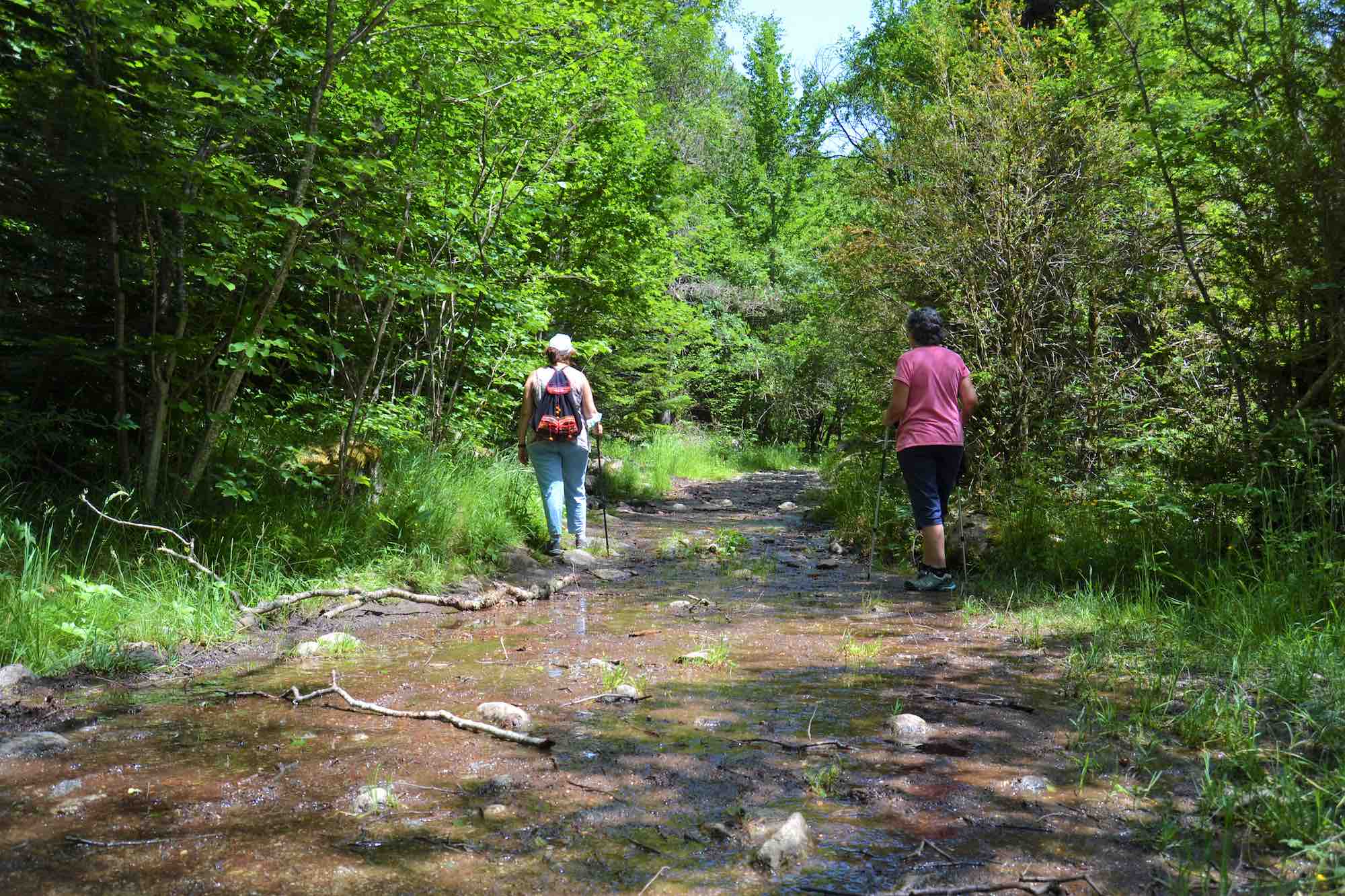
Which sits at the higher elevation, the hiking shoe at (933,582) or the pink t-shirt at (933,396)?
the pink t-shirt at (933,396)

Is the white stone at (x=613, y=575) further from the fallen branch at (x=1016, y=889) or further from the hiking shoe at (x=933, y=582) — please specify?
the fallen branch at (x=1016, y=889)

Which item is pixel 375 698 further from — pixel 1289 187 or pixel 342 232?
pixel 1289 187

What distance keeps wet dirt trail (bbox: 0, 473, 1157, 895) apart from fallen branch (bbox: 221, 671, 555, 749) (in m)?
0.04

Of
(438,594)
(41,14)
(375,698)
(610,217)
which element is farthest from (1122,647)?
(610,217)

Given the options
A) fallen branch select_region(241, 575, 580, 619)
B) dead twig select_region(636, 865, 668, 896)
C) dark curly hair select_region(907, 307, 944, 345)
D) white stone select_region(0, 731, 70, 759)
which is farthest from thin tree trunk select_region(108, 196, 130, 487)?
dark curly hair select_region(907, 307, 944, 345)

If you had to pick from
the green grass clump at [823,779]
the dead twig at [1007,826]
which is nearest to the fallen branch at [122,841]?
the green grass clump at [823,779]

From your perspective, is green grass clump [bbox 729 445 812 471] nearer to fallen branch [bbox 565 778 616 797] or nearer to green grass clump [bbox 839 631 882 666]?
green grass clump [bbox 839 631 882 666]

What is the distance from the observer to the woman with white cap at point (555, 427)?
8164 millimetres

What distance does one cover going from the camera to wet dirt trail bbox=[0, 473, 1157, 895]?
2236 mm

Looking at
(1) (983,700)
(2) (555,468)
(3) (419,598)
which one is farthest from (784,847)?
(2) (555,468)

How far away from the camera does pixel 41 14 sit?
5.37 m

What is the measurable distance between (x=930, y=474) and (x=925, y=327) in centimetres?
120

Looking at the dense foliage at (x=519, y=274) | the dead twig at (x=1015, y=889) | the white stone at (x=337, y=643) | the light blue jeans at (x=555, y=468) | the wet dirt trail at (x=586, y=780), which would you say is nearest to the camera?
the dead twig at (x=1015, y=889)

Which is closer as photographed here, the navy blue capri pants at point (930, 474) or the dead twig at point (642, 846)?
the dead twig at point (642, 846)
